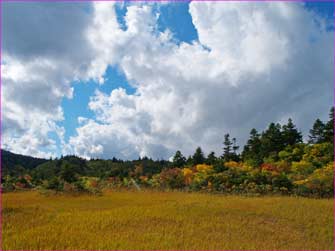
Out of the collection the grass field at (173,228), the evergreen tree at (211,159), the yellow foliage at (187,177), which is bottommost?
the grass field at (173,228)

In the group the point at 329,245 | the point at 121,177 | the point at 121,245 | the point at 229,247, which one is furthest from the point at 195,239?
the point at 121,177

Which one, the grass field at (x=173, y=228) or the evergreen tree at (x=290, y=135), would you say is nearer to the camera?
the grass field at (x=173, y=228)

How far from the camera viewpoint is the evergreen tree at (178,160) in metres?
43.0

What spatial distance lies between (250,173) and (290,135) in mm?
15225

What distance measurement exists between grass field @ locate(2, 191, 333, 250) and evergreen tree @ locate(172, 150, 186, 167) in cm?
2906

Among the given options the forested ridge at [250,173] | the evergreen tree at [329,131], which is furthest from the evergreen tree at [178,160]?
the evergreen tree at [329,131]

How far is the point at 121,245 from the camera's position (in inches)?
313

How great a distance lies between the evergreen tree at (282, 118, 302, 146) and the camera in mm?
36594

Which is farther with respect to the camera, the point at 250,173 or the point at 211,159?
the point at 211,159

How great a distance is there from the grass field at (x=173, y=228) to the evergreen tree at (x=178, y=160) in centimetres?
2906

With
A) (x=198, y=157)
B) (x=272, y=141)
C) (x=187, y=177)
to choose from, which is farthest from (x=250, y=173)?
(x=198, y=157)

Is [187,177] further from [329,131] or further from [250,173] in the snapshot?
[329,131]

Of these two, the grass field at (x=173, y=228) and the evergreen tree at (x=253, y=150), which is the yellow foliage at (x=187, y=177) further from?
the grass field at (x=173, y=228)

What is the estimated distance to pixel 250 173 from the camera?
942 inches
